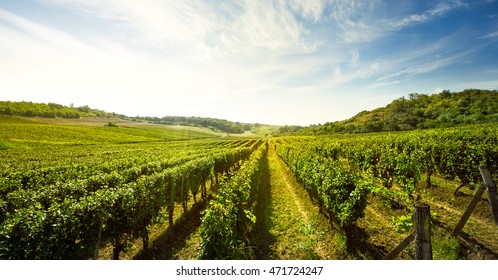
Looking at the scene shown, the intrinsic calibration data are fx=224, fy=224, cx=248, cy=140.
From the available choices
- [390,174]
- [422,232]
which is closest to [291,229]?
[422,232]

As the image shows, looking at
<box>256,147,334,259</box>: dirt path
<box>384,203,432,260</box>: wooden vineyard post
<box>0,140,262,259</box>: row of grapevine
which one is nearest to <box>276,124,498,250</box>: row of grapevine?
<box>256,147,334,259</box>: dirt path

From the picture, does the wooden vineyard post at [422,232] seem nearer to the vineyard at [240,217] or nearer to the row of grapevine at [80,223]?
the vineyard at [240,217]

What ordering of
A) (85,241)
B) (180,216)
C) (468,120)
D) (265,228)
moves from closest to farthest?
(85,241) → (265,228) → (180,216) → (468,120)

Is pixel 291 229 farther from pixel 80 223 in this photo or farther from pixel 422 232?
pixel 80 223

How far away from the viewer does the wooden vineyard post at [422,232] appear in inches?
192

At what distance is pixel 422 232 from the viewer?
4.90 metres

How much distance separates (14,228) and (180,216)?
336 inches

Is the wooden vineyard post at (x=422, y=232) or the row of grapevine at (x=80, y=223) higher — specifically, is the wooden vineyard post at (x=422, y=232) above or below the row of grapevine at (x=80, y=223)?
above

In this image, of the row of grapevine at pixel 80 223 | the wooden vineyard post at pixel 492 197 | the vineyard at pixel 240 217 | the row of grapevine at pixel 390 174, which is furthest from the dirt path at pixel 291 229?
the row of grapevine at pixel 80 223

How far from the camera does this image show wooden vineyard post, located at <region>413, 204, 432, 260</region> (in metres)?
4.87

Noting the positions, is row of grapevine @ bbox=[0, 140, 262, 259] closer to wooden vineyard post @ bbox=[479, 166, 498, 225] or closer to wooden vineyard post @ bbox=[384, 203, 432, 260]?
wooden vineyard post @ bbox=[384, 203, 432, 260]

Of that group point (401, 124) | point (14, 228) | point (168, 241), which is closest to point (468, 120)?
point (401, 124)

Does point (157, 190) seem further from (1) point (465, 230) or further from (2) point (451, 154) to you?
(2) point (451, 154)
